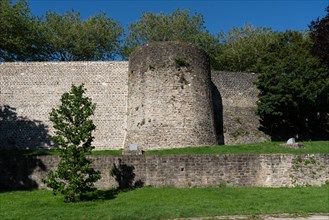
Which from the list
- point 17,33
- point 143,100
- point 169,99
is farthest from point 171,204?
point 17,33

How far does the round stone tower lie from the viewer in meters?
21.8

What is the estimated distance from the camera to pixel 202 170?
52.1 ft

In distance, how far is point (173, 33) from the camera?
1734 inches

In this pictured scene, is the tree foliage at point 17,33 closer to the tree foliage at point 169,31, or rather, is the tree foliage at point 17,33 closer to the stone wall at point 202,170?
the tree foliage at point 169,31

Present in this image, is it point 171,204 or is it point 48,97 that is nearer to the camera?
point 171,204

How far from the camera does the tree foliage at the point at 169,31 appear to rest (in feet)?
144

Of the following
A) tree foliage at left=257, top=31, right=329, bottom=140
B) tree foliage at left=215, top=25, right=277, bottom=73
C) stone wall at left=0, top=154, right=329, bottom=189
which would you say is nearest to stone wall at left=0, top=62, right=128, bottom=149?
stone wall at left=0, top=154, right=329, bottom=189

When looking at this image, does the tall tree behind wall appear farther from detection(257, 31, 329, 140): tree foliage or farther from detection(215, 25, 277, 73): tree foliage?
detection(257, 31, 329, 140): tree foliage

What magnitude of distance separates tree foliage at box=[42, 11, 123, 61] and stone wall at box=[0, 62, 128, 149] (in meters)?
14.3

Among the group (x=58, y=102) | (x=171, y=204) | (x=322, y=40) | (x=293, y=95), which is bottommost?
(x=171, y=204)

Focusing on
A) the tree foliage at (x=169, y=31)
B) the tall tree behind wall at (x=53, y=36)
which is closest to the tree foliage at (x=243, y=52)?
the tree foliage at (x=169, y=31)

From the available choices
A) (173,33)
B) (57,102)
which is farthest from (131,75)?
(173,33)

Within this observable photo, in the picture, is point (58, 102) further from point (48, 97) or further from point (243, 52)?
point (243, 52)

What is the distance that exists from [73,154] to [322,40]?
1898 cm
